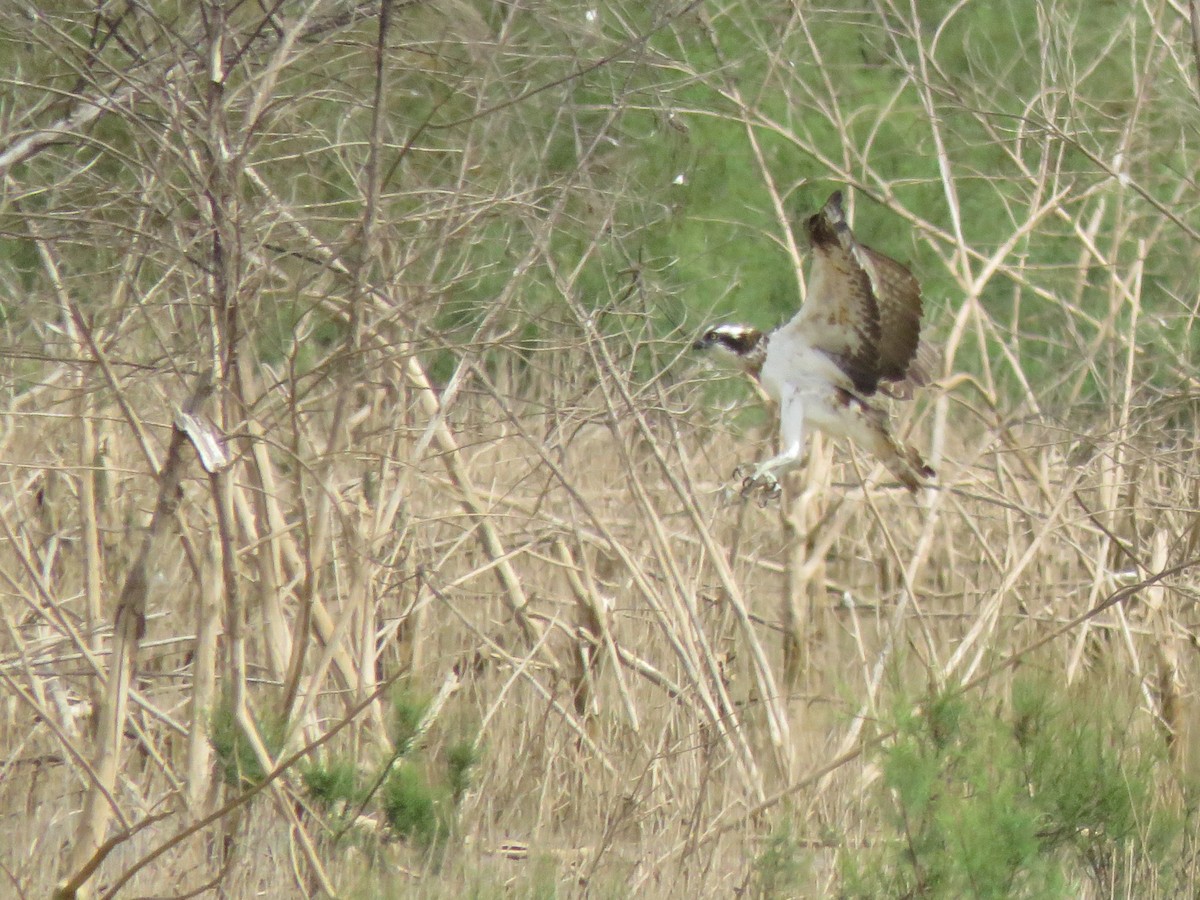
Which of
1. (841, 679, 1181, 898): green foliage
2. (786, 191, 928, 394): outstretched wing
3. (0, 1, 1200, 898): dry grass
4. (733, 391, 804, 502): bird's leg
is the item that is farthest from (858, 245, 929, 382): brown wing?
(841, 679, 1181, 898): green foliage

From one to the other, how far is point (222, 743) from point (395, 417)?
931 mm

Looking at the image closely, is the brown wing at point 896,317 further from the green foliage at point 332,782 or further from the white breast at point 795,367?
the green foliage at point 332,782

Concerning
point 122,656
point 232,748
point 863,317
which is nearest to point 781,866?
point 232,748

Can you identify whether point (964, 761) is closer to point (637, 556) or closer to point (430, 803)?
point (430, 803)

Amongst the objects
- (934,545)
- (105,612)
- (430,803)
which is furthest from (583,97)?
(430,803)

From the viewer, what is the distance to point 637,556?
5.64 meters

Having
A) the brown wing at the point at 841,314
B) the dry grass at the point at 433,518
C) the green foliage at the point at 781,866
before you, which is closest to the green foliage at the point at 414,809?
the dry grass at the point at 433,518

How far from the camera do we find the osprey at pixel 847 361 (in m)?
5.01

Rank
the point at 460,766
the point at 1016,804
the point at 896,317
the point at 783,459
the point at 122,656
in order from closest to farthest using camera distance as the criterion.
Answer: the point at 122,656 → the point at 460,766 → the point at 1016,804 → the point at 783,459 → the point at 896,317

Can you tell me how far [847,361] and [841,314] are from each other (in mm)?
204

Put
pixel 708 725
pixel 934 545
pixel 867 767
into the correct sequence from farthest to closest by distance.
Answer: pixel 934 545
pixel 867 767
pixel 708 725

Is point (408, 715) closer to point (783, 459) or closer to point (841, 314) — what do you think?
point (783, 459)

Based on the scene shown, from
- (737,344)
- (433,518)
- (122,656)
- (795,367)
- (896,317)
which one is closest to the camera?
(122,656)

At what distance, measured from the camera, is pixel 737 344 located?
224 inches
